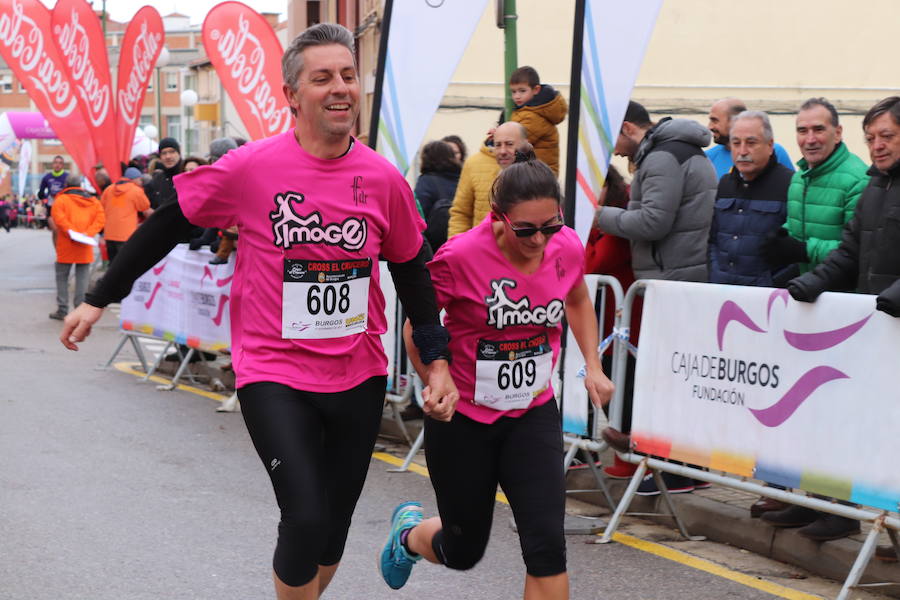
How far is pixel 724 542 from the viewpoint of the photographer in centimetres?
644

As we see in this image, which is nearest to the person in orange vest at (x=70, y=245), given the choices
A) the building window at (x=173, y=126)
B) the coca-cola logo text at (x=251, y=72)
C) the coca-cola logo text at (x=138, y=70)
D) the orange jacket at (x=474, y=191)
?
the coca-cola logo text at (x=138, y=70)

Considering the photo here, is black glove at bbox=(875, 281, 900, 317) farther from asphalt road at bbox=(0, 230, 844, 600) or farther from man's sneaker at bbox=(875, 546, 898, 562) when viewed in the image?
asphalt road at bbox=(0, 230, 844, 600)

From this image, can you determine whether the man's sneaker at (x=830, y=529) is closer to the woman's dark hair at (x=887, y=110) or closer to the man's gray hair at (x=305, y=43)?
the woman's dark hair at (x=887, y=110)

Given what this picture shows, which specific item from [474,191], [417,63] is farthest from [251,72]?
[474,191]

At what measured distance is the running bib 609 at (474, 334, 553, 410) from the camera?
4426 mm

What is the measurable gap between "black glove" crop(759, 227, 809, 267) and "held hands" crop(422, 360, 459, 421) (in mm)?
2761

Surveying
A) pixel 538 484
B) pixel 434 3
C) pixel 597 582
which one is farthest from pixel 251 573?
pixel 434 3

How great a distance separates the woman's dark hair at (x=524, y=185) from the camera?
429cm

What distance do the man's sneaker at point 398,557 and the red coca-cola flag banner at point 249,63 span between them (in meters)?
10.3

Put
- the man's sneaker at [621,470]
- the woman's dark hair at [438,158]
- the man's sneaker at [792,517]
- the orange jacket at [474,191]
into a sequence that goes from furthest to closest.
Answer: the woman's dark hair at [438,158] → the orange jacket at [474,191] → the man's sneaker at [621,470] → the man's sneaker at [792,517]

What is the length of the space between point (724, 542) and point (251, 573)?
2.32m

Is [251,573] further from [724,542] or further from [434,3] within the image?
[434,3]

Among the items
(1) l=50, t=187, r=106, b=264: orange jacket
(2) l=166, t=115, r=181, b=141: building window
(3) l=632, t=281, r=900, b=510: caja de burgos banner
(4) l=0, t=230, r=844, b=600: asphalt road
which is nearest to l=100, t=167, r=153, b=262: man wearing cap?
(1) l=50, t=187, r=106, b=264: orange jacket

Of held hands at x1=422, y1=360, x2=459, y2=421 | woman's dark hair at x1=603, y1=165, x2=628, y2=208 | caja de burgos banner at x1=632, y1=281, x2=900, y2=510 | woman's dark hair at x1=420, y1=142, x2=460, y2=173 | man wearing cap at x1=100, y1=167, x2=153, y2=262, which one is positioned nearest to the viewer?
held hands at x1=422, y1=360, x2=459, y2=421
